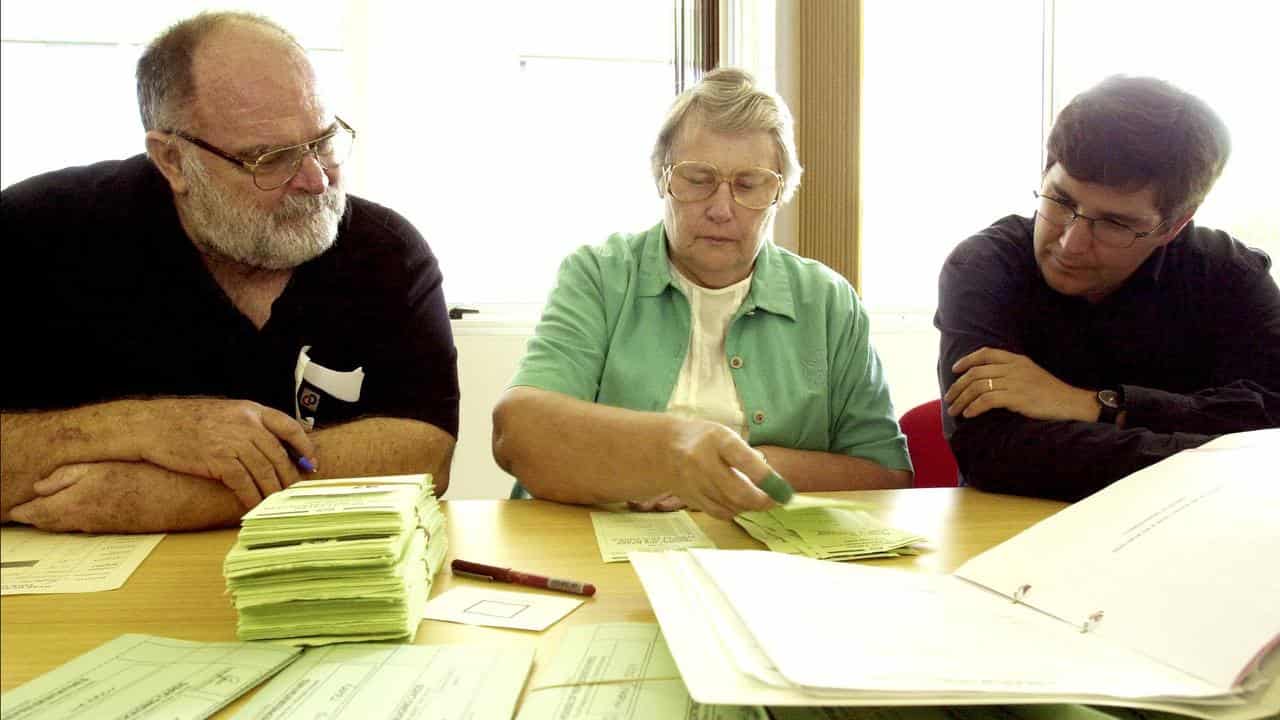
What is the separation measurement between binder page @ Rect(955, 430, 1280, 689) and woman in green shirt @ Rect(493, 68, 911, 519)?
23.5 inches

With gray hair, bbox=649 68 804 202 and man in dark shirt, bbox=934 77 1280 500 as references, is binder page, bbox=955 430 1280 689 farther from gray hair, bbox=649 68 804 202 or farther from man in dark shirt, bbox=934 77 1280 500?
gray hair, bbox=649 68 804 202

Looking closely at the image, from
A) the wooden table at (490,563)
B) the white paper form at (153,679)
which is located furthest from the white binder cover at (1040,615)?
the white paper form at (153,679)

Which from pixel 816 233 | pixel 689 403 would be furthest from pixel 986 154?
pixel 689 403

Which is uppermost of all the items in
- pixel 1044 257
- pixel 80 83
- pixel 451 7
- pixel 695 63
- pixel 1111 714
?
pixel 451 7

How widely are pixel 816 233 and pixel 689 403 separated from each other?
169cm

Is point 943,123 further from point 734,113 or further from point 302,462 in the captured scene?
point 302,462

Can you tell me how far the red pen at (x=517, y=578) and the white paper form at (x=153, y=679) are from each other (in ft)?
0.79

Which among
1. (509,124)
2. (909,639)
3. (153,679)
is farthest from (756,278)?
(509,124)

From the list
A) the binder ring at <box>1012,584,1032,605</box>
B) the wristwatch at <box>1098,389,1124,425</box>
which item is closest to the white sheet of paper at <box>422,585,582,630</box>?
the binder ring at <box>1012,584,1032,605</box>

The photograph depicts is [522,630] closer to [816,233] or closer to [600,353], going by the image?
[600,353]

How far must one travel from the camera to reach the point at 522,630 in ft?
2.50

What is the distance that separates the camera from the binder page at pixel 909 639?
533 millimetres

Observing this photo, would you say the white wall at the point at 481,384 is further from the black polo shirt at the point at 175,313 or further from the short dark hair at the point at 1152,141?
the short dark hair at the point at 1152,141

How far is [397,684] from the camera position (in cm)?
63
